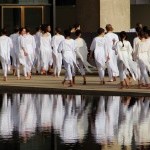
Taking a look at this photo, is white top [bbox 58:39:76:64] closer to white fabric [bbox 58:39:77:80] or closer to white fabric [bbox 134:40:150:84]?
white fabric [bbox 58:39:77:80]

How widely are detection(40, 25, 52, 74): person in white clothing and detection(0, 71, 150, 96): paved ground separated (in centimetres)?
243

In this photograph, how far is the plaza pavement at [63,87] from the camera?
81.6 feet

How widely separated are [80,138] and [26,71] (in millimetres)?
15703

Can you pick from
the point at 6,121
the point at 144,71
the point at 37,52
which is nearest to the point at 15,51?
the point at 37,52

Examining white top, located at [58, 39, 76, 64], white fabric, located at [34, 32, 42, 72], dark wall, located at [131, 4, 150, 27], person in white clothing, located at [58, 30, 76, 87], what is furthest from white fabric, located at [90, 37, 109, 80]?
dark wall, located at [131, 4, 150, 27]

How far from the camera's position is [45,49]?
33.2 m

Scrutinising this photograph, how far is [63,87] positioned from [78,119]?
7.49 meters

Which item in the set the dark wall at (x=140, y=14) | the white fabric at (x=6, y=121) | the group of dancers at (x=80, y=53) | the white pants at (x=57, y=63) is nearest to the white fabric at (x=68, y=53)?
the group of dancers at (x=80, y=53)

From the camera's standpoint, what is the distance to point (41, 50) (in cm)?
3331

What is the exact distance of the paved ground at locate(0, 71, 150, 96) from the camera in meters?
24.9

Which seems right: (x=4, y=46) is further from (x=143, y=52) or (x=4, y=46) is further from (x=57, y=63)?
(x=143, y=52)

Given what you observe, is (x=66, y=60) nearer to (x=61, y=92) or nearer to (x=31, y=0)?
(x=61, y=92)

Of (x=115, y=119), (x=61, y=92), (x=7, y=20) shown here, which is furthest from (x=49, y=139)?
(x=7, y=20)

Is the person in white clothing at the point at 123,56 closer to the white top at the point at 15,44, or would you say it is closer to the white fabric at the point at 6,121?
the white fabric at the point at 6,121
